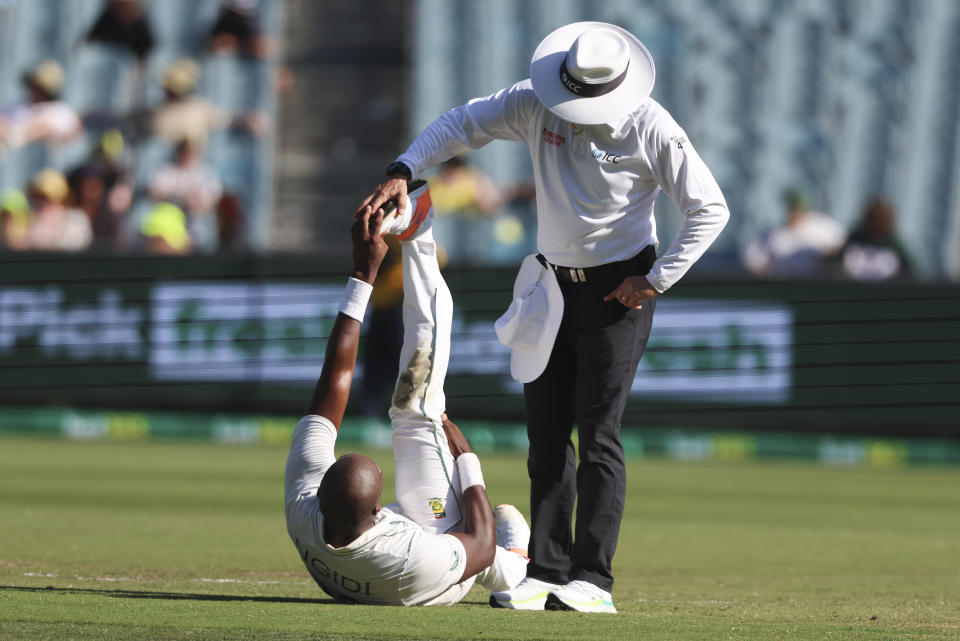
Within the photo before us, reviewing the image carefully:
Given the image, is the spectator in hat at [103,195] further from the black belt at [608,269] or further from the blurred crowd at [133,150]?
the black belt at [608,269]

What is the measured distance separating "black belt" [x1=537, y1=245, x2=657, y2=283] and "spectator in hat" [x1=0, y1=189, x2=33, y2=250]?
36.8 ft

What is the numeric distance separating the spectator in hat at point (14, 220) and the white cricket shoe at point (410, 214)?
11.0 meters

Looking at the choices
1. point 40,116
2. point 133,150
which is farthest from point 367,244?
point 40,116

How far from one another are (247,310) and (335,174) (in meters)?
4.69

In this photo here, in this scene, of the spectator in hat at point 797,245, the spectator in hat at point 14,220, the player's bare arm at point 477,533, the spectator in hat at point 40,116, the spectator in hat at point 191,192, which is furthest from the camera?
the spectator in hat at point 40,116

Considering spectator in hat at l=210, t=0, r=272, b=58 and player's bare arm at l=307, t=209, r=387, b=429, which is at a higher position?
spectator in hat at l=210, t=0, r=272, b=58

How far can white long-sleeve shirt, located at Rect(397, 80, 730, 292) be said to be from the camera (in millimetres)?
5691

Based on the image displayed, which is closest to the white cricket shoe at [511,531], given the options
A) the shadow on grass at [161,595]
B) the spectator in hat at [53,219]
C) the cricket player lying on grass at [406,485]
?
the cricket player lying on grass at [406,485]

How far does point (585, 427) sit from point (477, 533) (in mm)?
575

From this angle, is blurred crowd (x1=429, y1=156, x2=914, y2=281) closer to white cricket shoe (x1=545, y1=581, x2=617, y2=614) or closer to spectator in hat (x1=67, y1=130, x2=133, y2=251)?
spectator in hat (x1=67, y1=130, x2=133, y2=251)

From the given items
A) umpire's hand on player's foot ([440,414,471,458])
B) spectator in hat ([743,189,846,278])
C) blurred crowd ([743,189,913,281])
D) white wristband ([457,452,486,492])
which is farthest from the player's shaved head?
spectator in hat ([743,189,846,278])

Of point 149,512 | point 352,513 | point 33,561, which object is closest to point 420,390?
point 352,513

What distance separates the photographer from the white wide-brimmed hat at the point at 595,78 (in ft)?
18.5

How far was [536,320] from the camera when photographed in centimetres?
588
